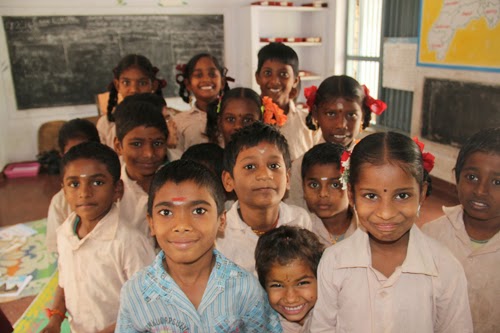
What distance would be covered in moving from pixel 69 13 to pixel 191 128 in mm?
3708

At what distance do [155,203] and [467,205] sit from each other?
1.07 meters

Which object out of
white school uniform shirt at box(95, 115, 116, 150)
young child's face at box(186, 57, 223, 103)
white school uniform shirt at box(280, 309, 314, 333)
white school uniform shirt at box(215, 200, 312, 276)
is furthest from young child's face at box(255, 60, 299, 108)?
white school uniform shirt at box(280, 309, 314, 333)

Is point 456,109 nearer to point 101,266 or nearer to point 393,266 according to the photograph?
point 393,266

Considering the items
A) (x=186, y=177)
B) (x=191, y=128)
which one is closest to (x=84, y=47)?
(x=191, y=128)

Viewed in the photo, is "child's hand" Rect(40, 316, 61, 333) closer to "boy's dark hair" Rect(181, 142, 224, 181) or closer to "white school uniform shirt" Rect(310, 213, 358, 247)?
"boy's dark hair" Rect(181, 142, 224, 181)

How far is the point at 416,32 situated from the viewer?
16.6 feet

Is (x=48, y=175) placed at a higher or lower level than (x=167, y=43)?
lower

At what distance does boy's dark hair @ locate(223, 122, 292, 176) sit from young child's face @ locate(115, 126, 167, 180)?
1.63 feet

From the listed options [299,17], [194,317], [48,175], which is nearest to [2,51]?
[48,175]

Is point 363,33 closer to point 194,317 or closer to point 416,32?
point 416,32

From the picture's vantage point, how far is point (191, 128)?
2803 millimetres

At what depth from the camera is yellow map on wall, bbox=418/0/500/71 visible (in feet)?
12.9

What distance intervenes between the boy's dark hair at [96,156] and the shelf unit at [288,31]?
4582mm

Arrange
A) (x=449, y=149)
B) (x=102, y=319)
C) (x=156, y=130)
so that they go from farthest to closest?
(x=449, y=149) < (x=156, y=130) < (x=102, y=319)
